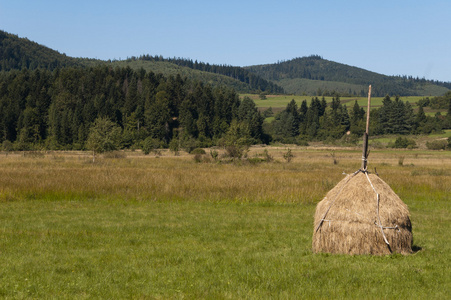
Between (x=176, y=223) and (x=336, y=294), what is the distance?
7.69 m

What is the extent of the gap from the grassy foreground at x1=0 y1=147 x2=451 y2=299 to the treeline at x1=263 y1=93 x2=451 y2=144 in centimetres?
11010

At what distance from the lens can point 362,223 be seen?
33.3 ft

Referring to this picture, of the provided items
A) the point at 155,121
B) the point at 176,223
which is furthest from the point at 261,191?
the point at 155,121

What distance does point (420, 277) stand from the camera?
28.7ft

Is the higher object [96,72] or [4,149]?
[96,72]

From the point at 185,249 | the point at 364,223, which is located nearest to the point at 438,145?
the point at 364,223

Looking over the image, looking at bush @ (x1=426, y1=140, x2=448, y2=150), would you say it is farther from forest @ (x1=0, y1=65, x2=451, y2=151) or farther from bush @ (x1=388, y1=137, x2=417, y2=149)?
forest @ (x1=0, y1=65, x2=451, y2=151)

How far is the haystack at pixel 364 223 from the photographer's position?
10109 millimetres

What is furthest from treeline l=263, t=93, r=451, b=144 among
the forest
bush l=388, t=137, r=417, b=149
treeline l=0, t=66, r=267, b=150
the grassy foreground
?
the grassy foreground

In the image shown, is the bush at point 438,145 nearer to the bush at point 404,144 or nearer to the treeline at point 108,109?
the bush at point 404,144

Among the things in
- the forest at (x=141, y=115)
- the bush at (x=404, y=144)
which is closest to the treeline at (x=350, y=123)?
the forest at (x=141, y=115)

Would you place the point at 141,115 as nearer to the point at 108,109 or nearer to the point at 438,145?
the point at 108,109

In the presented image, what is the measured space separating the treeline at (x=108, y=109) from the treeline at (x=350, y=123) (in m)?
17.2

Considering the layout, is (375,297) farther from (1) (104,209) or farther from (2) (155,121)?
(2) (155,121)
